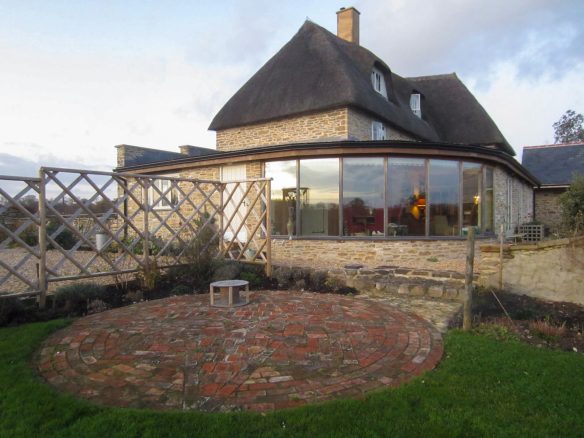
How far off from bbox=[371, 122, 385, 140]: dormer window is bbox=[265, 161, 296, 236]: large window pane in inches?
220

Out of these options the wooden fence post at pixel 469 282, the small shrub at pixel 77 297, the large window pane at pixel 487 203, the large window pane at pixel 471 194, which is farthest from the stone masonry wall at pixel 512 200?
the small shrub at pixel 77 297

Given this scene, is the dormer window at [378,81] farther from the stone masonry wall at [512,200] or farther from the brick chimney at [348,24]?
the stone masonry wall at [512,200]

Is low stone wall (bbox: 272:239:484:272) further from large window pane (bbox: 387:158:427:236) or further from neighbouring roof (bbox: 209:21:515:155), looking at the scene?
neighbouring roof (bbox: 209:21:515:155)

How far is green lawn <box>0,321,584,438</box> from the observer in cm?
245

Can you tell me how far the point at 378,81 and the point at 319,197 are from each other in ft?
28.9

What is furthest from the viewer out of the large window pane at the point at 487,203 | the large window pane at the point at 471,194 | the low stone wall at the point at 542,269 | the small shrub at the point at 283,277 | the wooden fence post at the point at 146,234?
the large window pane at the point at 487,203

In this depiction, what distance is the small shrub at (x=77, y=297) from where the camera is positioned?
554cm

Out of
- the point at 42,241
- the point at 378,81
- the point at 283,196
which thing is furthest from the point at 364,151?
the point at 378,81

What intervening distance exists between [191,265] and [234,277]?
95 cm

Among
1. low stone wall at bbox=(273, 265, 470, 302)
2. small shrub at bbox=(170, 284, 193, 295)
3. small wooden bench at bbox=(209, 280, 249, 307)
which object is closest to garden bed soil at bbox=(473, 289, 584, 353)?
low stone wall at bbox=(273, 265, 470, 302)

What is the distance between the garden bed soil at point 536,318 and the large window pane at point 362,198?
4.13m

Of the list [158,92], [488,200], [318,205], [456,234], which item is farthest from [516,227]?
[158,92]

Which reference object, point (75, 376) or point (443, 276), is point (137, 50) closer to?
point (75, 376)

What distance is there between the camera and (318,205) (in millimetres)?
10320
